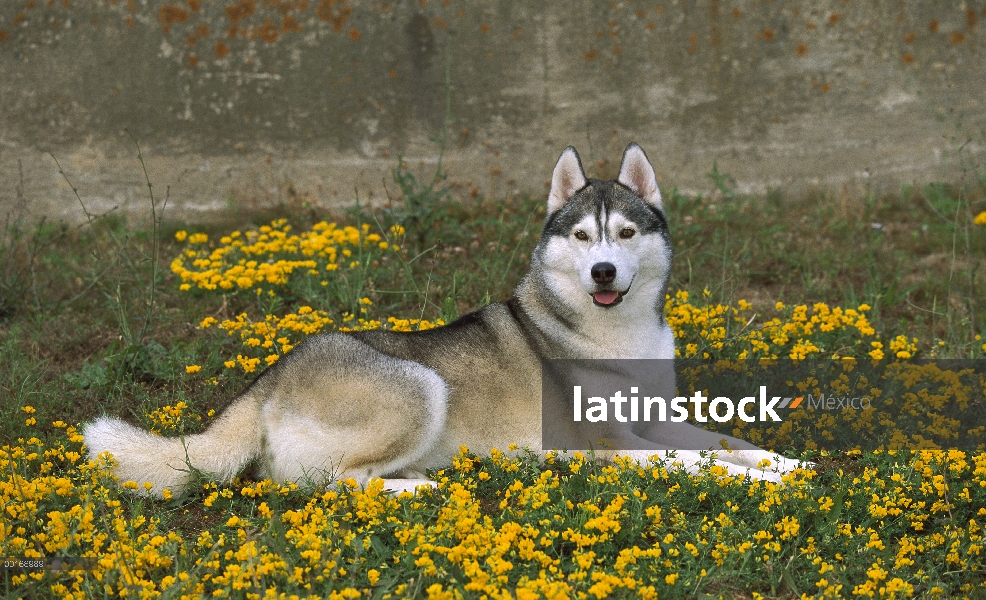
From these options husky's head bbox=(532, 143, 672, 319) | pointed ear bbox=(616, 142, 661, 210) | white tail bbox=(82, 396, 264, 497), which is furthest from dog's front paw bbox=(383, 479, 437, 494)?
pointed ear bbox=(616, 142, 661, 210)

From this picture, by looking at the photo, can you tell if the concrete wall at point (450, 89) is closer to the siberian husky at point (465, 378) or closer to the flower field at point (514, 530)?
the siberian husky at point (465, 378)

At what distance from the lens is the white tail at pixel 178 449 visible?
4570 millimetres

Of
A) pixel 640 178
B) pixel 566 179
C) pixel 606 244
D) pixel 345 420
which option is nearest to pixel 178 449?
pixel 345 420

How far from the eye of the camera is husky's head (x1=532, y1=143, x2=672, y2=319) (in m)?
5.05

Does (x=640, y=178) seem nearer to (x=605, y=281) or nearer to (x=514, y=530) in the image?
(x=605, y=281)

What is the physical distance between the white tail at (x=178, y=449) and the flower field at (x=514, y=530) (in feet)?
0.27

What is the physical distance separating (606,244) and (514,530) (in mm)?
1776

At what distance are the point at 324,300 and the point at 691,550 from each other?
12.2 ft

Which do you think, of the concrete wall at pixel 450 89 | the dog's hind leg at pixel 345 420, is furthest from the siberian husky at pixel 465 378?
the concrete wall at pixel 450 89

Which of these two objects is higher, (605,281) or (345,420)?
(605,281)

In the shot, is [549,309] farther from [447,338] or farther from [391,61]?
[391,61]

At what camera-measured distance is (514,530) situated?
12.7 feet

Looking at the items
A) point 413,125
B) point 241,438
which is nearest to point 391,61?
point 413,125

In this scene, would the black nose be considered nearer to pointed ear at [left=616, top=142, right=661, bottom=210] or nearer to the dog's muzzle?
the dog's muzzle
